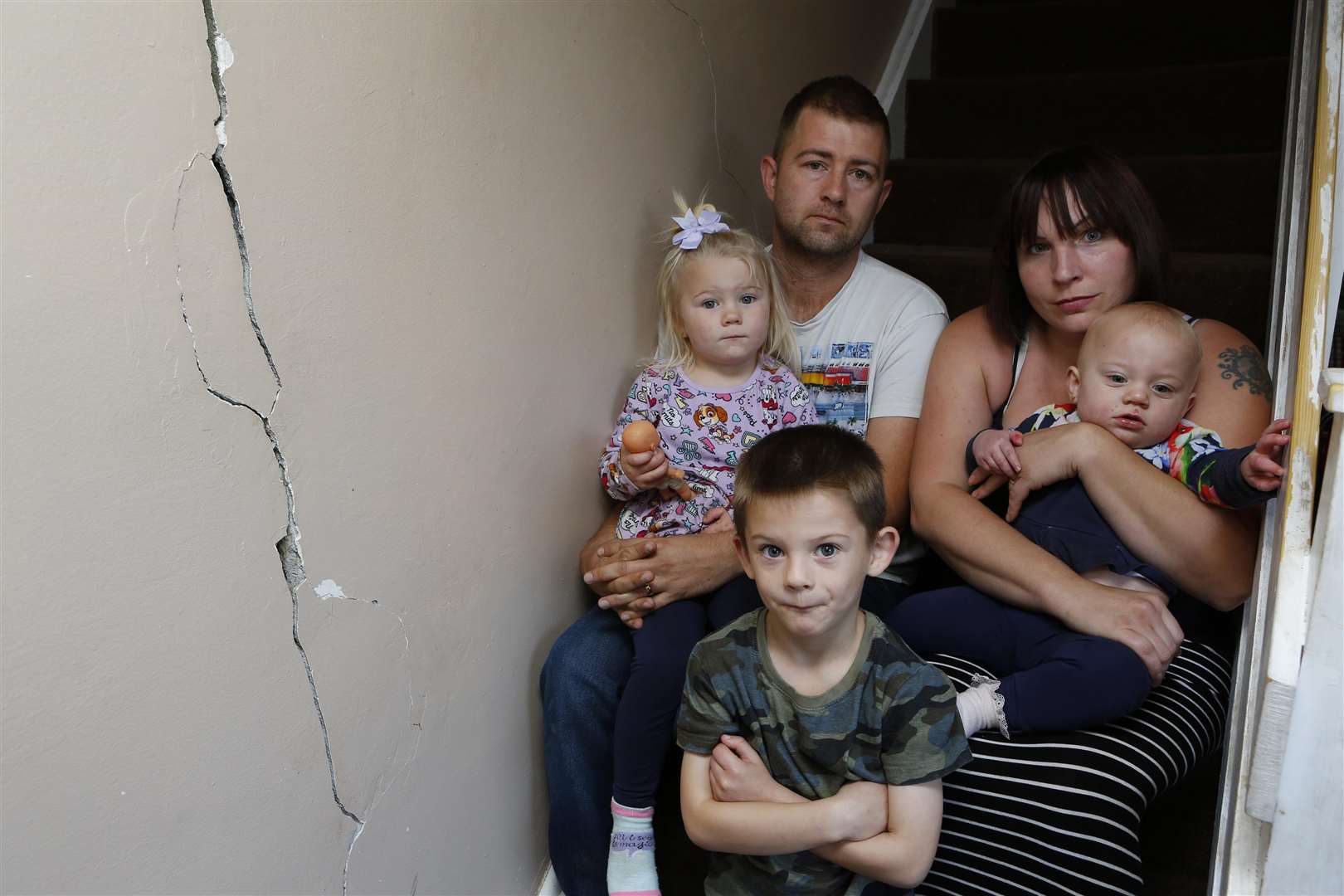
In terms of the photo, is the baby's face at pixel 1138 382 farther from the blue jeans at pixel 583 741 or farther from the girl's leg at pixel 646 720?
the girl's leg at pixel 646 720

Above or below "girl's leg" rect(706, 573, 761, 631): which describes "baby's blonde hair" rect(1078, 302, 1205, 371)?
above

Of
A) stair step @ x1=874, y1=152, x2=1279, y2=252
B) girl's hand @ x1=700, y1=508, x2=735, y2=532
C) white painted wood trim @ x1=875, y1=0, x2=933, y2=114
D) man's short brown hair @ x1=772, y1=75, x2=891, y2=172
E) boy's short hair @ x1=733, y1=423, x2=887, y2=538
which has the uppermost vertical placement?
white painted wood trim @ x1=875, y1=0, x2=933, y2=114

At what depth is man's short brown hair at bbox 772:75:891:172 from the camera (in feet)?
6.84

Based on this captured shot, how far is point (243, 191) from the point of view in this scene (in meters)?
1.17

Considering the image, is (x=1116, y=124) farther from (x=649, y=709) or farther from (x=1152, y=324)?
(x=649, y=709)

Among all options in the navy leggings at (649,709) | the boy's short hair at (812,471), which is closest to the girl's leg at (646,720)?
the navy leggings at (649,709)

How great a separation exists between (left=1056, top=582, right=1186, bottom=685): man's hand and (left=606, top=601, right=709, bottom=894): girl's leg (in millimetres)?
640

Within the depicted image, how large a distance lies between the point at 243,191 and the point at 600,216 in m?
0.84

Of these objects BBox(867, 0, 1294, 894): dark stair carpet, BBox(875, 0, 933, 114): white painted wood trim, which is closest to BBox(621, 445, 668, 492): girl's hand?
BBox(867, 0, 1294, 894): dark stair carpet

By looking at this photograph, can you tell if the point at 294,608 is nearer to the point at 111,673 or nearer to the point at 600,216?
the point at 111,673

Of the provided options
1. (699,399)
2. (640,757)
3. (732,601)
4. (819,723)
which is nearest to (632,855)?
(640,757)

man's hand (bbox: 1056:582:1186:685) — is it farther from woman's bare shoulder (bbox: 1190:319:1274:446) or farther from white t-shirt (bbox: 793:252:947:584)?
white t-shirt (bbox: 793:252:947:584)

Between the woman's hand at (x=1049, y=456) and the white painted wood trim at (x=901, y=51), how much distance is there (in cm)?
197

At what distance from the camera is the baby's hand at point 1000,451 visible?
168 centimetres
